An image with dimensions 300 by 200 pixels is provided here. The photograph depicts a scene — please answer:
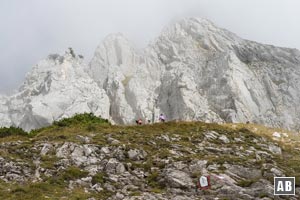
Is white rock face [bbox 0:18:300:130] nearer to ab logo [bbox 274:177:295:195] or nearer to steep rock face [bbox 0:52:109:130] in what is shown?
steep rock face [bbox 0:52:109:130]

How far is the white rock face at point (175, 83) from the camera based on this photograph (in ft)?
337

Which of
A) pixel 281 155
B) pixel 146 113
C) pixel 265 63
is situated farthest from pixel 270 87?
pixel 281 155

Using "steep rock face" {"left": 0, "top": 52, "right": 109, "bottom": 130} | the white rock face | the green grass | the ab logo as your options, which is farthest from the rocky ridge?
"steep rock face" {"left": 0, "top": 52, "right": 109, "bottom": 130}

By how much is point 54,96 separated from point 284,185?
84.3 meters

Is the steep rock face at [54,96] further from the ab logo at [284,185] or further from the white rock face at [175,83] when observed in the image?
the ab logo at [284,185]

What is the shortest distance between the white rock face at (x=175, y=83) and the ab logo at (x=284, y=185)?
6744cm

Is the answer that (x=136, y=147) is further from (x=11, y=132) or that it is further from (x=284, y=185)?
(x=11, y=132)

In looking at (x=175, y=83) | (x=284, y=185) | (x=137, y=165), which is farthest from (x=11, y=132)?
(x=175, y=83)

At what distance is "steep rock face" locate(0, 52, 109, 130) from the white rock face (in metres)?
0.23

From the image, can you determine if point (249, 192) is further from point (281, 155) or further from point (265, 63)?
point (265, 63)

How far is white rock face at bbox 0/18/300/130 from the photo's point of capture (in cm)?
10262

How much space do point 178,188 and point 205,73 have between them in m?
89.7

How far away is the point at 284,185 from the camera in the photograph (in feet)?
89.3

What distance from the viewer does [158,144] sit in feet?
121
